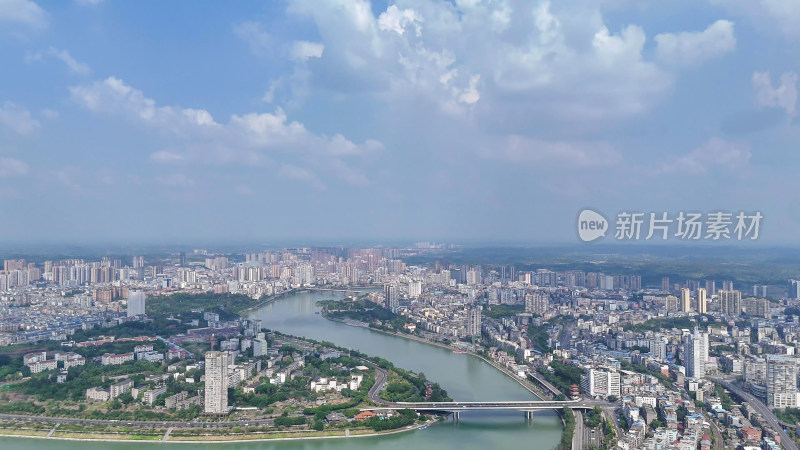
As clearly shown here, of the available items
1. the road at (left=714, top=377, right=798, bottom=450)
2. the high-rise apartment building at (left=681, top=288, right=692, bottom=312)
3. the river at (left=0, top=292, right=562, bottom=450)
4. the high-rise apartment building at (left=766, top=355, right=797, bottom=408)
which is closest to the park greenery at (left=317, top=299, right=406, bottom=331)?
the river at (left=0, top=292, right=562, bottom=450)

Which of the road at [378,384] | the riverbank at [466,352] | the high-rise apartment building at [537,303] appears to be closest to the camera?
the road at [378,384]

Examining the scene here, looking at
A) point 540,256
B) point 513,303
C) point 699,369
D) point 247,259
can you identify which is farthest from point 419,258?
point 699,369

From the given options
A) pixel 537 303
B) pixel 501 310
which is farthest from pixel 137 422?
pixel 537 303

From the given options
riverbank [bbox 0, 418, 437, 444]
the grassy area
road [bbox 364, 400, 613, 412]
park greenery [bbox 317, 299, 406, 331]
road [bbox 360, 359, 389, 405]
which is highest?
the grassy area

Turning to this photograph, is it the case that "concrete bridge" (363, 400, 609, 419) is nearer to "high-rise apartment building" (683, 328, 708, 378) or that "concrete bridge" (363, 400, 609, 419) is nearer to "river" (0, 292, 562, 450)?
"river" (0, 292, 562, 450)

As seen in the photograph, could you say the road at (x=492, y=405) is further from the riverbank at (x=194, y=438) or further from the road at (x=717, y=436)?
the road at (x=717, y=436)

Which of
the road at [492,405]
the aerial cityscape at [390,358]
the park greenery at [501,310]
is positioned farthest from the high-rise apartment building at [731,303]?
the road at [492,405]

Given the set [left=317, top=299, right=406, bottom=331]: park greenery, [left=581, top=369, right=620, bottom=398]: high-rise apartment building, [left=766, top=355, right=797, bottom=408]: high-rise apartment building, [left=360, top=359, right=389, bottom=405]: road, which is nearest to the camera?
[left=766, top=355, right=797, bottom=408]: high-rise apartment building
